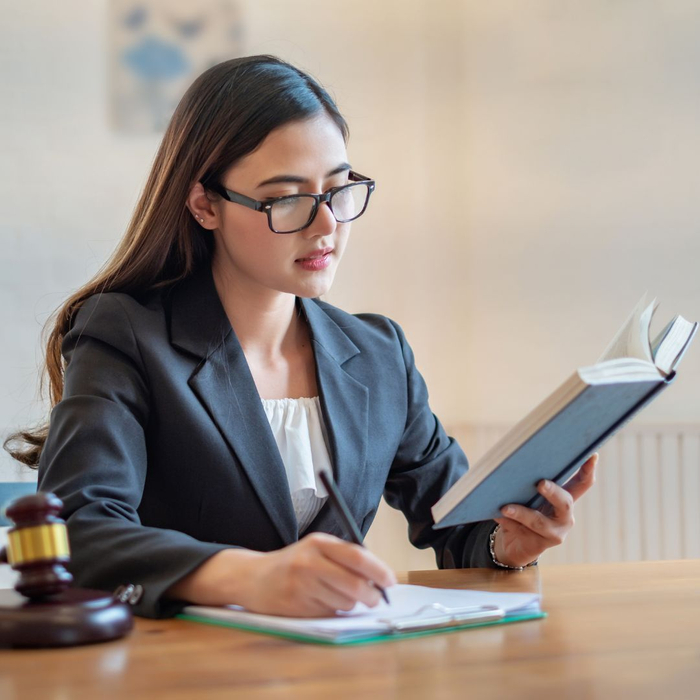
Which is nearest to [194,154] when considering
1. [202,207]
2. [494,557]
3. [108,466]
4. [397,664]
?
[202,207]

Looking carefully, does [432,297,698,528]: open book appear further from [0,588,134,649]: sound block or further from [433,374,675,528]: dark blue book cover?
[0,588,134,649]: sound block

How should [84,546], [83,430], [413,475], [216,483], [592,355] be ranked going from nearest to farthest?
1. [84,546]
2. [83,430]
3. [216,483]
4. [413,475]
5. [592,355]

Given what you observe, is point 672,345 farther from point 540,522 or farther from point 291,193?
point 291,193

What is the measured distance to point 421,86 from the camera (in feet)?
12.8

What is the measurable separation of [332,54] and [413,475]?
2542 millimetres

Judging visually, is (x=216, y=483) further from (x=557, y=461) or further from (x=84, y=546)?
(x=557, y=461)

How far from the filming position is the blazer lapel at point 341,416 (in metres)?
1.51

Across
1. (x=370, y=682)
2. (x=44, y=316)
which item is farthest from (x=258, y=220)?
(x=44, y=316)

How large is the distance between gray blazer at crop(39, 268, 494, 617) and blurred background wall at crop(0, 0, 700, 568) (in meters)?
1.91

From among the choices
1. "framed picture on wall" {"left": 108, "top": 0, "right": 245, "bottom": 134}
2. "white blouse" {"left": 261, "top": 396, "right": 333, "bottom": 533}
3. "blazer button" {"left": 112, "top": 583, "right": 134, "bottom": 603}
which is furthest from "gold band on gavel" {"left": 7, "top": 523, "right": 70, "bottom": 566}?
"framed picture on wall" {"left": 108, "top": 0, "right": 245, "bottom": 134}

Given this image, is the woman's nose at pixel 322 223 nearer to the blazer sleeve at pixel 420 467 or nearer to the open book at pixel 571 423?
the blazer sleeve at pixel 420 467

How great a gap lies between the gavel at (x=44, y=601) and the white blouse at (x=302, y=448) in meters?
0.66

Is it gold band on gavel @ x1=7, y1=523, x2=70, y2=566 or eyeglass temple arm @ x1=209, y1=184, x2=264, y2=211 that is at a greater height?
eyeglass temple arm @ x1=209, y1=184, x2=264, y2=211

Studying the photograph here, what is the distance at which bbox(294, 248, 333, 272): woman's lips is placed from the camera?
4.95 ft
